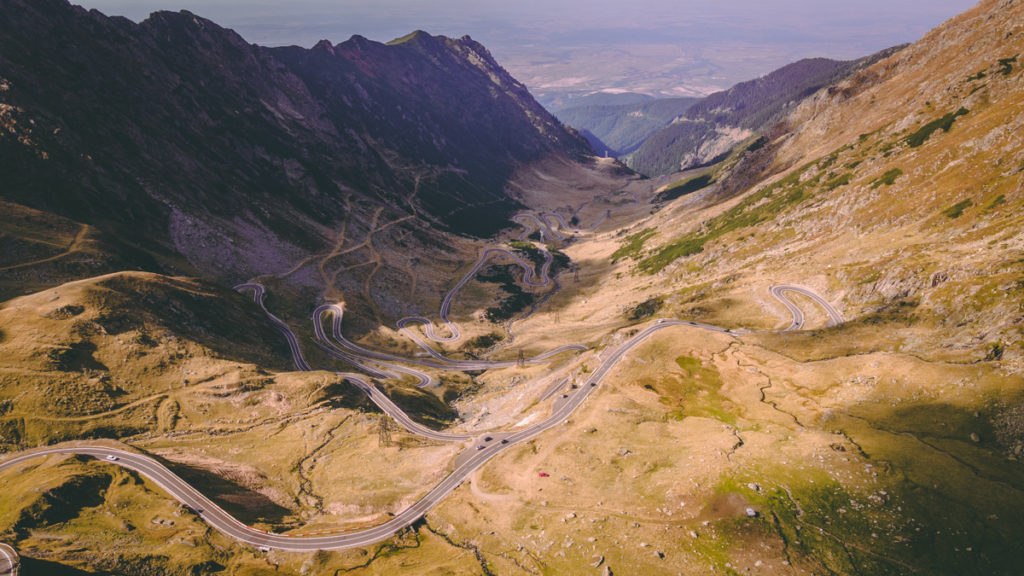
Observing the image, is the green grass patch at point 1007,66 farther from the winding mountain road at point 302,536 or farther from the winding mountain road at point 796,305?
the winding mountain road at point 302,536

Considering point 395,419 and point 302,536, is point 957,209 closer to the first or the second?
point 395,419

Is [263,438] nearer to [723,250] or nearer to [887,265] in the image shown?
[887,265]

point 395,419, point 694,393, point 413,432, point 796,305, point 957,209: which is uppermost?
point 957,209

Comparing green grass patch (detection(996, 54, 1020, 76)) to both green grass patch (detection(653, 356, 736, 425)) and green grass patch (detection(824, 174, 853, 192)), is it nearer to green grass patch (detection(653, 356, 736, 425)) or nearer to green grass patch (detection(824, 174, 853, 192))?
green grass patch (detection(824, 174, 853, 192))

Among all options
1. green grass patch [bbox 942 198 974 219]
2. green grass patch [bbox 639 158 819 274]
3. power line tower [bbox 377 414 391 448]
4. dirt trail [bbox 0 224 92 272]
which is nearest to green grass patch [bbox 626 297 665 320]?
green grass patch [bbox 639 158 819 274]

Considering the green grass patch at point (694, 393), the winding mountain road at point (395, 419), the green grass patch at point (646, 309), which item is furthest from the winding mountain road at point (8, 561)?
the green grass patch at point (646, 309)

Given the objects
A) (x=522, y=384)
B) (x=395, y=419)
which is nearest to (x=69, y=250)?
(x=395, y=419)
